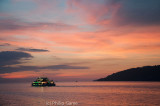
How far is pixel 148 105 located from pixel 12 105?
156 feet

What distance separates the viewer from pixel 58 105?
67625 mm

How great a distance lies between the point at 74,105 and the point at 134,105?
21.2 m

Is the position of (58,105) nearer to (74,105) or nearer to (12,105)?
(74,105)

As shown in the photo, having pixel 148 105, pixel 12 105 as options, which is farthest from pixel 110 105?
pixel 12 105

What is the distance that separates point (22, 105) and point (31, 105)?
11.0 ft

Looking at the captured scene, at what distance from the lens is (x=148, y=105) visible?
227 ft

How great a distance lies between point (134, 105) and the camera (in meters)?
70.4

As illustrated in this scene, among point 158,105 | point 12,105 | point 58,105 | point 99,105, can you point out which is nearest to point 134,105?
point 158,105

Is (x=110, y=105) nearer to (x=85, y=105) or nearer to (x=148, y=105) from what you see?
(x=85, y=105)

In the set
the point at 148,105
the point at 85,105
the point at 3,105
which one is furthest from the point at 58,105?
the point at 148,105

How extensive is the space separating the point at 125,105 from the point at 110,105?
5.30 meters

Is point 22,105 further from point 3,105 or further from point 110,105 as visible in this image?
point 110,105

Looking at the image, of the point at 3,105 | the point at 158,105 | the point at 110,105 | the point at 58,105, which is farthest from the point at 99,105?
the point at 3,105

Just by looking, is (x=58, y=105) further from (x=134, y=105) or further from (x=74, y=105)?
(x=134, y=105)
